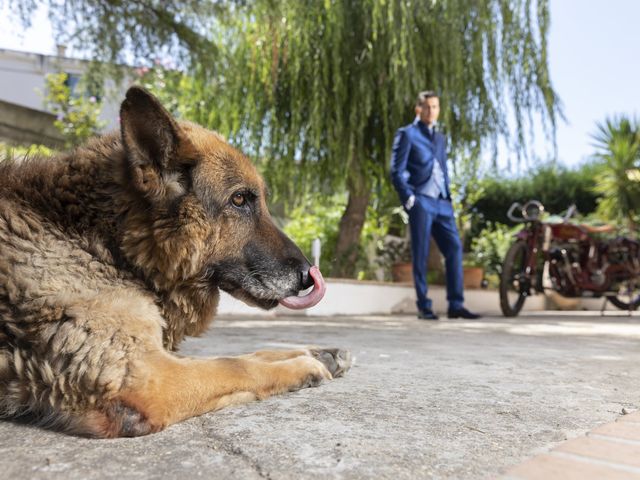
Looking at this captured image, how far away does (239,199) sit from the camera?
180 centimetres

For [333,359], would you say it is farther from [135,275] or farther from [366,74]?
[366,74]

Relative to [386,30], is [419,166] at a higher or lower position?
lower

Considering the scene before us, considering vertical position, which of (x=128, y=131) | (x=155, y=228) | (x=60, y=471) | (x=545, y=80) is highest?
(x=545, y=80)

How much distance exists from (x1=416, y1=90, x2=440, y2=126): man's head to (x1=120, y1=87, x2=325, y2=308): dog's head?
4.22 m

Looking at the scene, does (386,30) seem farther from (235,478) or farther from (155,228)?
(235,478)

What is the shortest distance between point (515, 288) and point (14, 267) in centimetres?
700

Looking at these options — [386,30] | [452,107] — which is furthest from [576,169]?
[386,30]

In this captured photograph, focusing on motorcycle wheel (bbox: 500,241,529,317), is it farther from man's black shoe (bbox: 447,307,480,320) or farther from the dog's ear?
the dog's ear

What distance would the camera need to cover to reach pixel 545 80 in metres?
8.34

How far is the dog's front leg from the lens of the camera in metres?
1.36

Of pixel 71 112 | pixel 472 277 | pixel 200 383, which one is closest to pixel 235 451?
pixel 200 383

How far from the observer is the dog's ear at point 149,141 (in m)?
1.57

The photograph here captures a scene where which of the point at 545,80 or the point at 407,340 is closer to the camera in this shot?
the point at 407,340

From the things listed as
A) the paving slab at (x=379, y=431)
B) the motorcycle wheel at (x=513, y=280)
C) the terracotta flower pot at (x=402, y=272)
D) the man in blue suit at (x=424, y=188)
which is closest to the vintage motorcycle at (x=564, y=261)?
the motorcycle wheel at (x=513, y=280)
